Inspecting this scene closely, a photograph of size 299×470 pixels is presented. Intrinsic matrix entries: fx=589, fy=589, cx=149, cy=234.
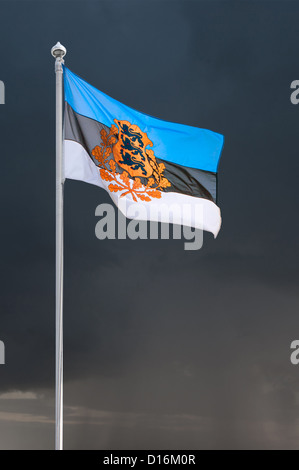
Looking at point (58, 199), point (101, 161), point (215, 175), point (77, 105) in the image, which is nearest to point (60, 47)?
point (77, 105)

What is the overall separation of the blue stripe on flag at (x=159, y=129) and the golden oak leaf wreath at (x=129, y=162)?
0.30 meters

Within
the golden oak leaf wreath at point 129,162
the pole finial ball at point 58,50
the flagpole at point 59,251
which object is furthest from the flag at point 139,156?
the pole finial ball at point 58,50

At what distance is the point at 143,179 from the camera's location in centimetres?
1909

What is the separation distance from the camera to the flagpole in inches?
620

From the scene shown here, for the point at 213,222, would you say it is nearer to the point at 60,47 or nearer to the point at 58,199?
the point at 58,199

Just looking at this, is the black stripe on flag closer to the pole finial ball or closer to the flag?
Answer: the flag

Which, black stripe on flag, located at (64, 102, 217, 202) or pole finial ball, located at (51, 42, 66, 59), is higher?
pole finial ball, located at (51, 42, 66, 59)

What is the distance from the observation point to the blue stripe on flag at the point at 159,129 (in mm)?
17953

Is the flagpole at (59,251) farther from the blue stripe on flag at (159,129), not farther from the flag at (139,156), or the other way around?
the blue stripe on flag at (159,129)

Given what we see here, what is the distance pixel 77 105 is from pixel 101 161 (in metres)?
1.83

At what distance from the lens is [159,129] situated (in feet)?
64.7

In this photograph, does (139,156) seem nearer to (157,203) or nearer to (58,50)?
(157,203)

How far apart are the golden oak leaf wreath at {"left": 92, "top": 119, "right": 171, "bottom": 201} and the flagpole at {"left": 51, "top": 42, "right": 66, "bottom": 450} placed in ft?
4.52

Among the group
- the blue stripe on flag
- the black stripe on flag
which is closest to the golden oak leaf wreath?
the black stripe on flag
